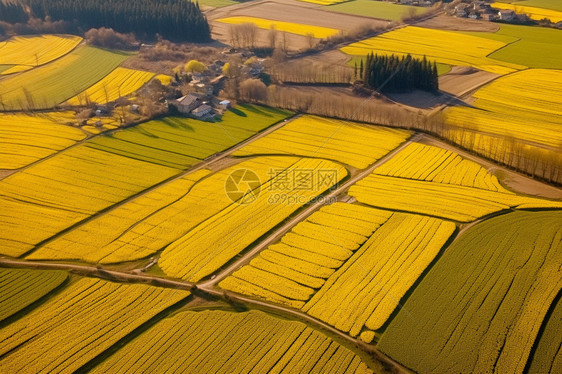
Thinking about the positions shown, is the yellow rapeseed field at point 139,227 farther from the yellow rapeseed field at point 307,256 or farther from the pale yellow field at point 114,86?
the pale yellow field at point 114,86

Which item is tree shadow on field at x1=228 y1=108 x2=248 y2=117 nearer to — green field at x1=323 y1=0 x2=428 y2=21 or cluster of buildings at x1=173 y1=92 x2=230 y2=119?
cluster of buildings at x1=173 y1=92 x2=230 y2=119

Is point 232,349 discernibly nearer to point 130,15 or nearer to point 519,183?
point 519,183

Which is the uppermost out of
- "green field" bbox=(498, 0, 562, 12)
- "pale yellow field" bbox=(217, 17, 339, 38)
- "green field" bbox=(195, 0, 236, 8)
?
"green field" bbox=(195, 0, 236, 8)

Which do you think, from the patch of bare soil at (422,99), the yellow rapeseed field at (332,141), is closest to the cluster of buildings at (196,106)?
the yellow rapeseed field at (332,141)

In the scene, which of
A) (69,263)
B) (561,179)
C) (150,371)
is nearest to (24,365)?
(150,371)

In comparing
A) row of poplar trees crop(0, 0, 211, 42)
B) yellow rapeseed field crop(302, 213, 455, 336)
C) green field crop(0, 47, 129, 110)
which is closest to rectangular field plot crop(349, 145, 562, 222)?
yellow rapeseed field crop(302, 213, 455, 336)

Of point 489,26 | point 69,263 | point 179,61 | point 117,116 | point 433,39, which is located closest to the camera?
point 69,263

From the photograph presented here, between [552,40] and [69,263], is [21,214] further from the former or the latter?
[552,40]
